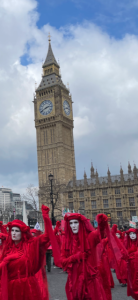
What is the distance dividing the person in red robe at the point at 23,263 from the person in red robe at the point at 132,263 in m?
3.28

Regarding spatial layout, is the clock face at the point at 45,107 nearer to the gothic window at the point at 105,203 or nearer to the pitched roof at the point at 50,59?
the pitched roof at the point at 50,59

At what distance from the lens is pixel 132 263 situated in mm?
6941

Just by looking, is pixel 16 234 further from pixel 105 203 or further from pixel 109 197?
pixel 105 203

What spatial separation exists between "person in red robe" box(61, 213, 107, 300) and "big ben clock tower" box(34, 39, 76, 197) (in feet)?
209

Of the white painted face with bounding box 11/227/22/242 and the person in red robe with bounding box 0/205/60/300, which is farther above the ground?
the white painted face with bounding box 11/227/22/242

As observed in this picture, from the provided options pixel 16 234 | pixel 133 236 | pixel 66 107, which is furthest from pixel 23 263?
pixel 66 107

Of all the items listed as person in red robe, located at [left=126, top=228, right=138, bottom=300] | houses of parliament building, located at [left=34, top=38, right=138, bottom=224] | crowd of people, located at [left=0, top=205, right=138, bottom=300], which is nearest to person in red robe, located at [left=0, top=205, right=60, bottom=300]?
→ crowd of people, located at [left=0, top=205, right=138, bottom=300]

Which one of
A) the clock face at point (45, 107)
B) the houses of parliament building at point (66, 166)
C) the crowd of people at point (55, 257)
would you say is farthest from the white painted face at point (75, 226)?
the clock face at point (45, 107)

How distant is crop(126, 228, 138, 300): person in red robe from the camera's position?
21.9 ft

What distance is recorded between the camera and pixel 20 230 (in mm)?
4379

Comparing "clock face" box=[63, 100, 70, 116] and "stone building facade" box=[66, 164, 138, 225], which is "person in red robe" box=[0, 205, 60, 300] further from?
"clock face" box=[63, 100, 70, 116]

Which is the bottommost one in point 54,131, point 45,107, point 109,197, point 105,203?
point 105,203

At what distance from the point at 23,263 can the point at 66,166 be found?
6769 centimetres

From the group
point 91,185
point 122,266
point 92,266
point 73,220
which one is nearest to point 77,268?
point 92,266
